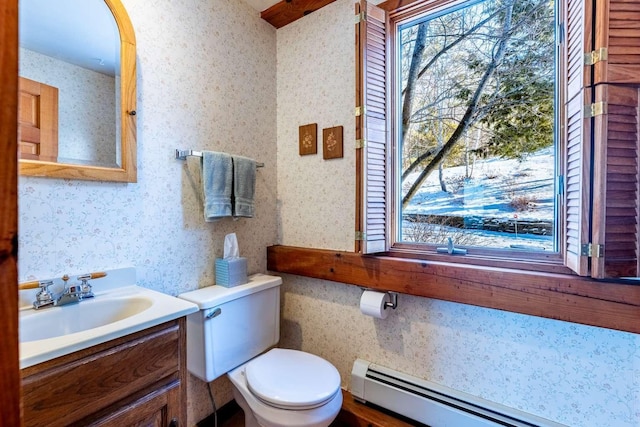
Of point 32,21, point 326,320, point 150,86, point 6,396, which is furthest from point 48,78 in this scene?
point 326,320

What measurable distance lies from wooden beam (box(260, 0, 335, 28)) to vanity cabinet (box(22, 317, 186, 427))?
173 cm

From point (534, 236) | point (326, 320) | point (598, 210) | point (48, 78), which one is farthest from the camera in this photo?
point (326, 320)

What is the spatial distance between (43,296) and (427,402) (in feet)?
5.13

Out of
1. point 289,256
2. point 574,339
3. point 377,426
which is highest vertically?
point 289,256

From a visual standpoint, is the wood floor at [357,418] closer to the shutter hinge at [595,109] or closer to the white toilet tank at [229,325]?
the white toilet tank at [229,325]

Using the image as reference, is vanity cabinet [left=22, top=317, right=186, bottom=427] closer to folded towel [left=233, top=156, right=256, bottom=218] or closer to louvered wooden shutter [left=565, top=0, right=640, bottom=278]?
folded towel [left=233, top=156, right=256, bottom=218]

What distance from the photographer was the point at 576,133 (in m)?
1.04

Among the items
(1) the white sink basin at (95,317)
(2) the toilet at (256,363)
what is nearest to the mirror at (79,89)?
(1) the white sink basin at (95,317)

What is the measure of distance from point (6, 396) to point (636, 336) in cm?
160

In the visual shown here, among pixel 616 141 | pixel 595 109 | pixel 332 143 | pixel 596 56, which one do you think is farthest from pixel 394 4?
pixel 616 141

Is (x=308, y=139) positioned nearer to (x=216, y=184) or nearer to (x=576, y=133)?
(x=216, y=184)

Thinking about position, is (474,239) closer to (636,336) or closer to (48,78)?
(636,336)

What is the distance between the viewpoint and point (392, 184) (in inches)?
62.5

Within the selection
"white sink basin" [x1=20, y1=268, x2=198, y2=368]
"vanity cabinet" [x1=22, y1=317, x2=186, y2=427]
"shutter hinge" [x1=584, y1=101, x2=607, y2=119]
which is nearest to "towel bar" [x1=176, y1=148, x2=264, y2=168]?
"white sink basin" [x1=20, y1=268, x2=198, y2=368]
